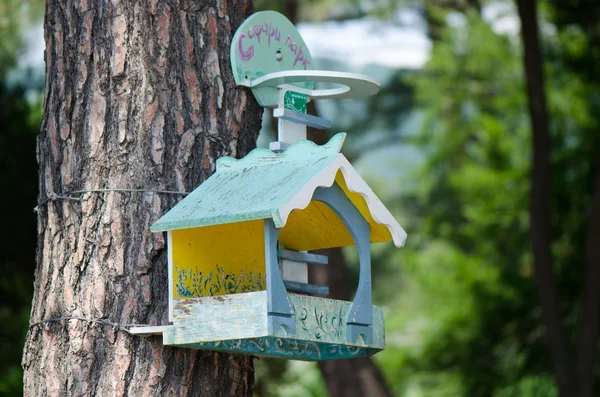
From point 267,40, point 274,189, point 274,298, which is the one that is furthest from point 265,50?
point 274,298

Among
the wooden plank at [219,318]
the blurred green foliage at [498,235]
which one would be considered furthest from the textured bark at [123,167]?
the blurred green foliage at [498,235]

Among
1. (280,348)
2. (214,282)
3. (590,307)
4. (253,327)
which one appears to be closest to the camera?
(253,327)

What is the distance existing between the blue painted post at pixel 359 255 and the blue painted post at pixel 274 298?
0.17 m

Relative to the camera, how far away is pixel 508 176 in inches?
332

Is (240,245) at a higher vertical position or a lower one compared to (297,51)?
lower

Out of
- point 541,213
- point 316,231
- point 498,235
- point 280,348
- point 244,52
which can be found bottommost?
point 280,348

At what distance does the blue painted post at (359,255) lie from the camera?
2000 millimetres

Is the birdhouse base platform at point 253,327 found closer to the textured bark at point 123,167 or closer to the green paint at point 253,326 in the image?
the green paint at point 253,326

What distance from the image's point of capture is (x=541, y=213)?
229 inches

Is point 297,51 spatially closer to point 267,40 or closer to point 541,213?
point 267,40

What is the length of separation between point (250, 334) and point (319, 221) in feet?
1.80

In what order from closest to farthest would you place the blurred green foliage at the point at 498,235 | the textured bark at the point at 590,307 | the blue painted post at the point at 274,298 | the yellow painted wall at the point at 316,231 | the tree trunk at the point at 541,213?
the blue painted post at the point at 274,298 < the yellow painted wall at the point at 316,231 < the tree trunk at the point at 541,213 < the textured bark at the point at 590,307 < the blurred green foliage at the point at 498,235

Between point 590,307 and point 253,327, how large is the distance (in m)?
4.72

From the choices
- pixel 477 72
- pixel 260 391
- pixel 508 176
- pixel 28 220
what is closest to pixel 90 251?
pixel 28 220
